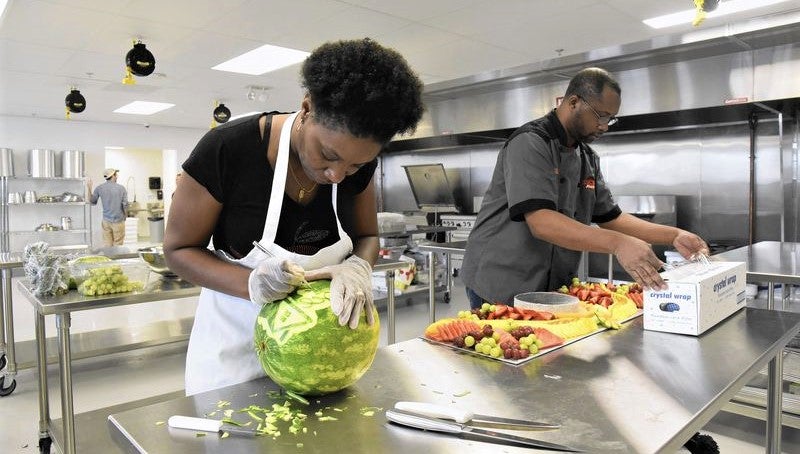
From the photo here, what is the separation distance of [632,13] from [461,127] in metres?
1.93

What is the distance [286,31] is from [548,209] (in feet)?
14.3

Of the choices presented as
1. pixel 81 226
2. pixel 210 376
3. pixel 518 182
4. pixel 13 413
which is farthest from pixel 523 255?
pixel 81 226

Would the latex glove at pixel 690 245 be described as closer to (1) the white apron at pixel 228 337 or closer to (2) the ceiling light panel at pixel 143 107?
(1) the white apron at pixel 228 337

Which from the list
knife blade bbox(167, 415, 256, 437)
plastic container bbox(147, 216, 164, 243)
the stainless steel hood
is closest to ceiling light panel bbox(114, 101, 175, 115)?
plastic container bbox(147, 216, 164, 243)

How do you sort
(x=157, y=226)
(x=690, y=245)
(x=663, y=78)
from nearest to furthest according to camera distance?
1. (x=690, y=245)
2. (x=663, y=78)
3. (x=157, y=226)

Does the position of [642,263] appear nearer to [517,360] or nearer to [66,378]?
[517,360]

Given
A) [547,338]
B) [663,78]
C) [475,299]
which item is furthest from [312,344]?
[663,78]

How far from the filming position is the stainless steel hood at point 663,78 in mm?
3869

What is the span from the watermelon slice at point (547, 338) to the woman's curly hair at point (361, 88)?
637mm

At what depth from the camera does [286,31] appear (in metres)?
5.40

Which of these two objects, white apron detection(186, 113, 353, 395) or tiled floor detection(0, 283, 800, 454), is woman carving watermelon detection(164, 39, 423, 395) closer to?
white apron detection(186, 113, 353, 395)

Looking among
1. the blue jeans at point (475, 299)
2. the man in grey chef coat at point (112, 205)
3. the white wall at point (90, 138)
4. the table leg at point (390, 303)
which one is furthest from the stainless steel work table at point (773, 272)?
the white wall at point (90, 138)

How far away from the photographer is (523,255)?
199 centimetres

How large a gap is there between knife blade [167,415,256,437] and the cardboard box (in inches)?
44.8
